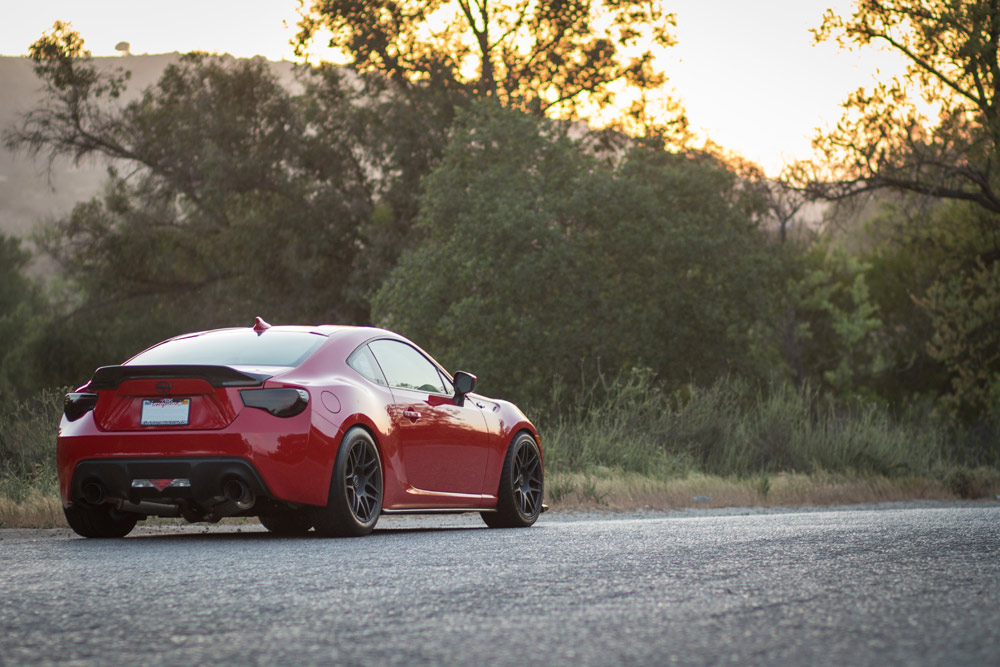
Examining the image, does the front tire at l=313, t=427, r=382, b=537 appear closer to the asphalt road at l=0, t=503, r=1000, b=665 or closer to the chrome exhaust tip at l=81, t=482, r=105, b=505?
the asphalt road at l=0, t=503, r=1000, b=665

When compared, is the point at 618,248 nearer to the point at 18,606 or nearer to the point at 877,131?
the point at 877,131

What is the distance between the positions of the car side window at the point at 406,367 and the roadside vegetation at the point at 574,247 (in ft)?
15.0

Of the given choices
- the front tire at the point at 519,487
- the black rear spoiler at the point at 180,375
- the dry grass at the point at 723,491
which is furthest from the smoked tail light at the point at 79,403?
the dry grass at the point at 723,491

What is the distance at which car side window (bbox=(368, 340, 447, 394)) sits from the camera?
10062mm

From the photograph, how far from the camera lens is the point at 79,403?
918 centimetres

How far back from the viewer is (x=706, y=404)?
71.6 feet

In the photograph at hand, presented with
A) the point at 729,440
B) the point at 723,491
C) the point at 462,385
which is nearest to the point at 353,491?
the point at 462,385

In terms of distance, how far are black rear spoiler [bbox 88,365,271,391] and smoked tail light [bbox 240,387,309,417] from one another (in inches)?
2.8

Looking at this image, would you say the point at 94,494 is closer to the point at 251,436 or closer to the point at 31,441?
the point at 251,436

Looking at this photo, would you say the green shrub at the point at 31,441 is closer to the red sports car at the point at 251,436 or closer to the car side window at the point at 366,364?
the red sports car at the point at 251,436

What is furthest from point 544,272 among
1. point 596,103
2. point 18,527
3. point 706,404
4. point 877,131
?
point 18,527

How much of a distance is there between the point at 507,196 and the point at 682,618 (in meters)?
26.3

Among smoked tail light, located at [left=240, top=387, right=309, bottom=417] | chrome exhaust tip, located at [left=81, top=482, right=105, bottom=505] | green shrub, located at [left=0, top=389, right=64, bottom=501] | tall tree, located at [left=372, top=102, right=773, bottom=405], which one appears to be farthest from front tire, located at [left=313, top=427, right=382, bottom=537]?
tall tree, located at [left=372, top=102, right=773, bottom=405]

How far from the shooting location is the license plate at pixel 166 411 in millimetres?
8844
